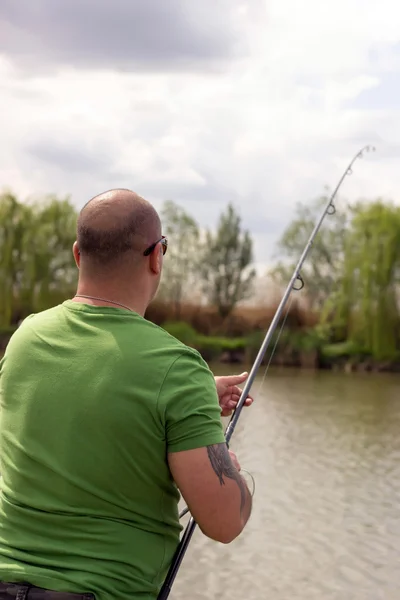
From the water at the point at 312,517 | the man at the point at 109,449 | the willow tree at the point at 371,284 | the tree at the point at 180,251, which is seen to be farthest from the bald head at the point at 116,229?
the tree at the point at 180,251

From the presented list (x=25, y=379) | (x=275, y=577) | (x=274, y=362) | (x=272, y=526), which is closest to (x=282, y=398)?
(x=274, y=362)

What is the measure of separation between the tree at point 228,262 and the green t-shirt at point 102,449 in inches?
1158

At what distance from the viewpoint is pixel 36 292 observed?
85.6 feet

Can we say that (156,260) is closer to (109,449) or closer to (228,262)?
(109,449)

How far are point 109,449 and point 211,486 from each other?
0.16 m

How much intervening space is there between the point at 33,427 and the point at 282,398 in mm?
15641

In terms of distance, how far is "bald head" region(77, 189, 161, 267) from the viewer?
1537mm

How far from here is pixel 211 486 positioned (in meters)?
1.45

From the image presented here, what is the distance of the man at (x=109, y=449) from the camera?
143cm

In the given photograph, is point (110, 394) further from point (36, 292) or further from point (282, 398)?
point (36, 292)

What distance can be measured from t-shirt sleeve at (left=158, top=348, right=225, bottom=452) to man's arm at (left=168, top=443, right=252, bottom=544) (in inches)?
0.6

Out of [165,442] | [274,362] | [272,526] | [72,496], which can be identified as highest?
[165,442]

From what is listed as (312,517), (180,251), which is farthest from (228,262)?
(312,517)

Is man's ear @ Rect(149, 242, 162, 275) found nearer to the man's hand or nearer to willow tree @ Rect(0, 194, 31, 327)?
the man's hand
